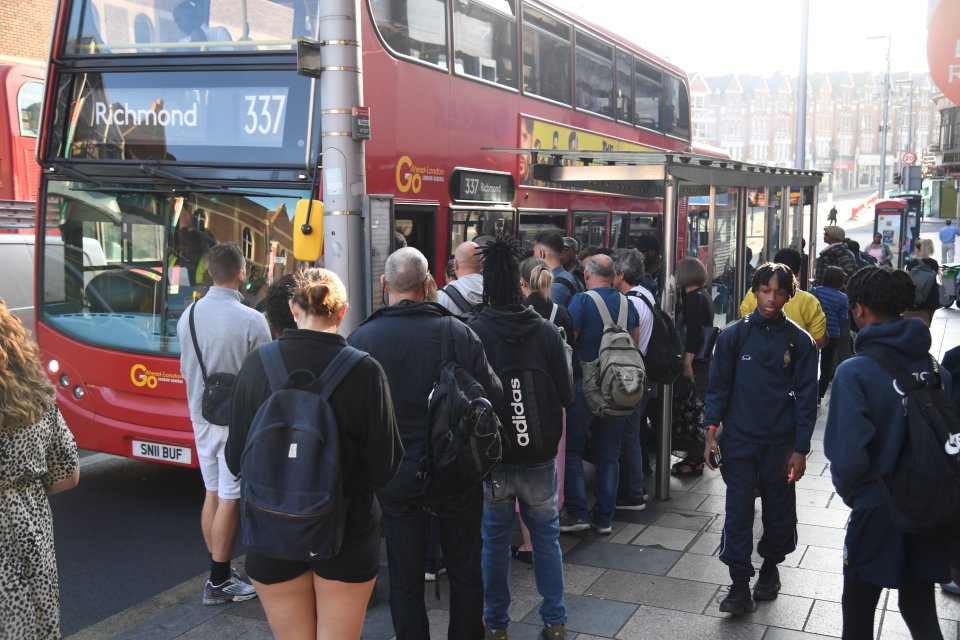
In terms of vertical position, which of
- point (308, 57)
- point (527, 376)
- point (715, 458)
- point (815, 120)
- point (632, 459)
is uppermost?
point (815, 120)

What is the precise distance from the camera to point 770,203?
11.0 meters

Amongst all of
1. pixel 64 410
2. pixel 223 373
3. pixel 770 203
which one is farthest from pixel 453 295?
pixel 770 203

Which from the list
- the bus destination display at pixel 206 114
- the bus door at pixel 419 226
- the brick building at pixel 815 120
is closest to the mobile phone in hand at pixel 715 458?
the bus door at pixel 419 226

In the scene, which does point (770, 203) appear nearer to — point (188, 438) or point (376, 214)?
point (376, 214)

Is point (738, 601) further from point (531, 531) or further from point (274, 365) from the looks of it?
point (274, 365)

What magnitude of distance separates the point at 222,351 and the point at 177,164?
2.10 metres

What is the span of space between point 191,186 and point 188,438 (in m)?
1.73

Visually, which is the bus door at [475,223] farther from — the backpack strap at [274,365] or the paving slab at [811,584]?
the backpack strap at [274,365]

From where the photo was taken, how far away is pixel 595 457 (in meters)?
6.05

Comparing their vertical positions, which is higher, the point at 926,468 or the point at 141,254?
the point at 141,254

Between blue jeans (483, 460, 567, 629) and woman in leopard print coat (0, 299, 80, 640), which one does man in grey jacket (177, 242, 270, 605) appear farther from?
woman in leopard print coat (0, 299, 80, 640)

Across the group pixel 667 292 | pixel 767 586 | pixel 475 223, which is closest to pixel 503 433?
pixel 767 586

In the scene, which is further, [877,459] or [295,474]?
[877,459]

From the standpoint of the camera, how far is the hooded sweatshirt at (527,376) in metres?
4.24
